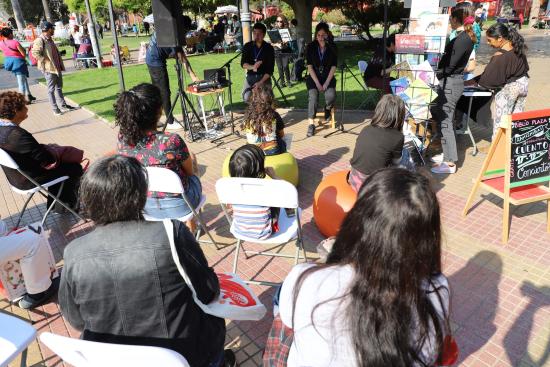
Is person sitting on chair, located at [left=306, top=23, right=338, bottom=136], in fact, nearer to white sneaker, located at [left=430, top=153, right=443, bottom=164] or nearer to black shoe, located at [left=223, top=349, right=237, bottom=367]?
white sneaker, located at [left=430, top=153, right=443, bottom=164]

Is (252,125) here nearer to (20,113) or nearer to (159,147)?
(159,147)

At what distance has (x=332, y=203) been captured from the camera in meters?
3.80

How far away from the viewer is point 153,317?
175 cm

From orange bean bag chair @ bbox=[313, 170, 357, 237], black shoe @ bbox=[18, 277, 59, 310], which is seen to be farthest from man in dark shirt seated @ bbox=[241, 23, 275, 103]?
black shoe @ bbox=[18, 277, 59, 310]

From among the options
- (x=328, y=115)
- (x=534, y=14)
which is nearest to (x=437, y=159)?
(x=328, y=115)

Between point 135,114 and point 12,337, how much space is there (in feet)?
6.68

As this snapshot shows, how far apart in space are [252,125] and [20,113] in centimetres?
252

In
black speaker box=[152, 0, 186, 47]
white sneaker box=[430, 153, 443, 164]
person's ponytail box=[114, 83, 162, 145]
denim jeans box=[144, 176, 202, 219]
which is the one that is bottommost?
white sneaker box=[430, 153, 443, 164]

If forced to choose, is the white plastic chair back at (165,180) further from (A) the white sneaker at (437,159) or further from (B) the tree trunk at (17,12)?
(B) the tree trunk at (17,12)

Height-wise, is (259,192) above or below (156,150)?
below

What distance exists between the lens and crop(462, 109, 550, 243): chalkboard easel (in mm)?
3709

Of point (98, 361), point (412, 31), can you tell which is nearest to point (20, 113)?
point (98, 361)

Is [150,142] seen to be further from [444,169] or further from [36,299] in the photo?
[444,169]

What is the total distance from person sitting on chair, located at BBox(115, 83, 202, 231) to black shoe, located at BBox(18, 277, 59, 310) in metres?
1.07
